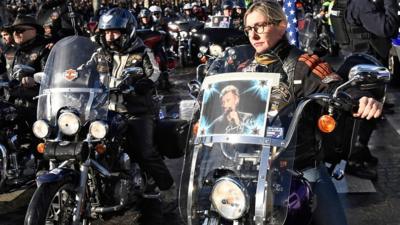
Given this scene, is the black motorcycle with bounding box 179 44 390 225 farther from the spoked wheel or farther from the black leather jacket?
the black leather jacket

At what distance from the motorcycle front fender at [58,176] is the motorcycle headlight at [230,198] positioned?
64.3 inches

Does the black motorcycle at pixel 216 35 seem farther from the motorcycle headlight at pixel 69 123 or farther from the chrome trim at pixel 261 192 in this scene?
the chrome trim at pixel 261 192

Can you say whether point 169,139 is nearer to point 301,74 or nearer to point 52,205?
point 52,205

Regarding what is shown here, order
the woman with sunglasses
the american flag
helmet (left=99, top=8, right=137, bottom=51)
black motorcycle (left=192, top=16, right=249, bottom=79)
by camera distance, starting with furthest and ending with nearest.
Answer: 1. black motorcycle (left=192, top=16, right=249, bottom=79)
2. the american flag
3. helmet (left=99, top=8, right=137, bottom=51)
4. the woman with sunglasses

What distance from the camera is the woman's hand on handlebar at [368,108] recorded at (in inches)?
100

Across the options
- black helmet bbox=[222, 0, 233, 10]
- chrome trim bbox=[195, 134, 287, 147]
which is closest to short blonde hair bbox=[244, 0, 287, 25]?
chrome trim bbox=[195, 134, 287, 147]

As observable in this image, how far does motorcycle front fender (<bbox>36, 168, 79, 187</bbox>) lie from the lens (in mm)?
3646

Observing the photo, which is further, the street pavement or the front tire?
the street pavement

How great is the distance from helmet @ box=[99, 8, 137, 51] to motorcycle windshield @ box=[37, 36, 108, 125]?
527mm

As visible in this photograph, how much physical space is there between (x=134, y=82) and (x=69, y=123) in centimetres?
64

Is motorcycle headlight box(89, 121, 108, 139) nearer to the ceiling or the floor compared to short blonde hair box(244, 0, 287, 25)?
nearer to the floor

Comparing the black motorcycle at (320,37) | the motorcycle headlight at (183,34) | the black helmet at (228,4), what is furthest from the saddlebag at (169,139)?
the motorcycle headlight at (183,34)

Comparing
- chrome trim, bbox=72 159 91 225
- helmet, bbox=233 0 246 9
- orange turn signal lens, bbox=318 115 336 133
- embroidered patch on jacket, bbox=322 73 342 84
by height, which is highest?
embroidered patch on jacket, bbox=322 73 342 84

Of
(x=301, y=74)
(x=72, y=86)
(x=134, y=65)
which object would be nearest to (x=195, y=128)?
(x=301, y=74)
